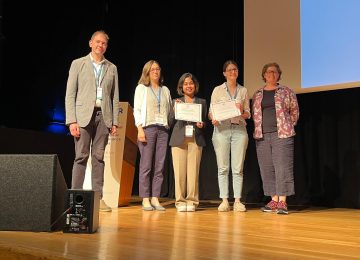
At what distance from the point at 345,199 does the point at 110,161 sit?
8.20ft

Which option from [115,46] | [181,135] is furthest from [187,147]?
[115,46]

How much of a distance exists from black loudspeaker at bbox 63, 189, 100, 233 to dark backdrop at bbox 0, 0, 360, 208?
7.85 ft

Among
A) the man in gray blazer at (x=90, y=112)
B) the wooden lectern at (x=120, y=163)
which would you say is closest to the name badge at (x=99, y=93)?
the man in gray blazer at (x=90, y=112)

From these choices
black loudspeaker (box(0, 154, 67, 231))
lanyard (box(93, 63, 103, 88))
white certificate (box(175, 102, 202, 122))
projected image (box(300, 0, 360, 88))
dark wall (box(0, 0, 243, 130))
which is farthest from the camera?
dark wall (box(0, 0, 243, 130))

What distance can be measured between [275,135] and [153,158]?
1.14 meters

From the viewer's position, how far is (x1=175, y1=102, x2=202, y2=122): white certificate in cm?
358

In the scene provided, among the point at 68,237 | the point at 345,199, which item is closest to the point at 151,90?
the point at 68,237

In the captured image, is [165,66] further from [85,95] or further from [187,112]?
[85,95]

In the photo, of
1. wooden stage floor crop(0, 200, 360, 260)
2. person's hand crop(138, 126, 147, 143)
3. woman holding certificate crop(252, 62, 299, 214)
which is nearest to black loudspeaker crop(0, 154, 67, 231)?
wooden stage floor crop(0, 200, 360, 260)

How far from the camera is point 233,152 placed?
3.66m

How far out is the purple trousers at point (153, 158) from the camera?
357 cm

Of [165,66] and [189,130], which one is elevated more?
[165,66]

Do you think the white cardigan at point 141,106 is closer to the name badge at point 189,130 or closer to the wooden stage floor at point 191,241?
the name badge at point 189,130

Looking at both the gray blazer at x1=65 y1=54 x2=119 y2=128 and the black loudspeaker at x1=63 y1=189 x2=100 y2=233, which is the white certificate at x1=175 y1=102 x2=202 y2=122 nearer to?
the gray blazer at x1=65 y1=54 x2=119 y2=128
